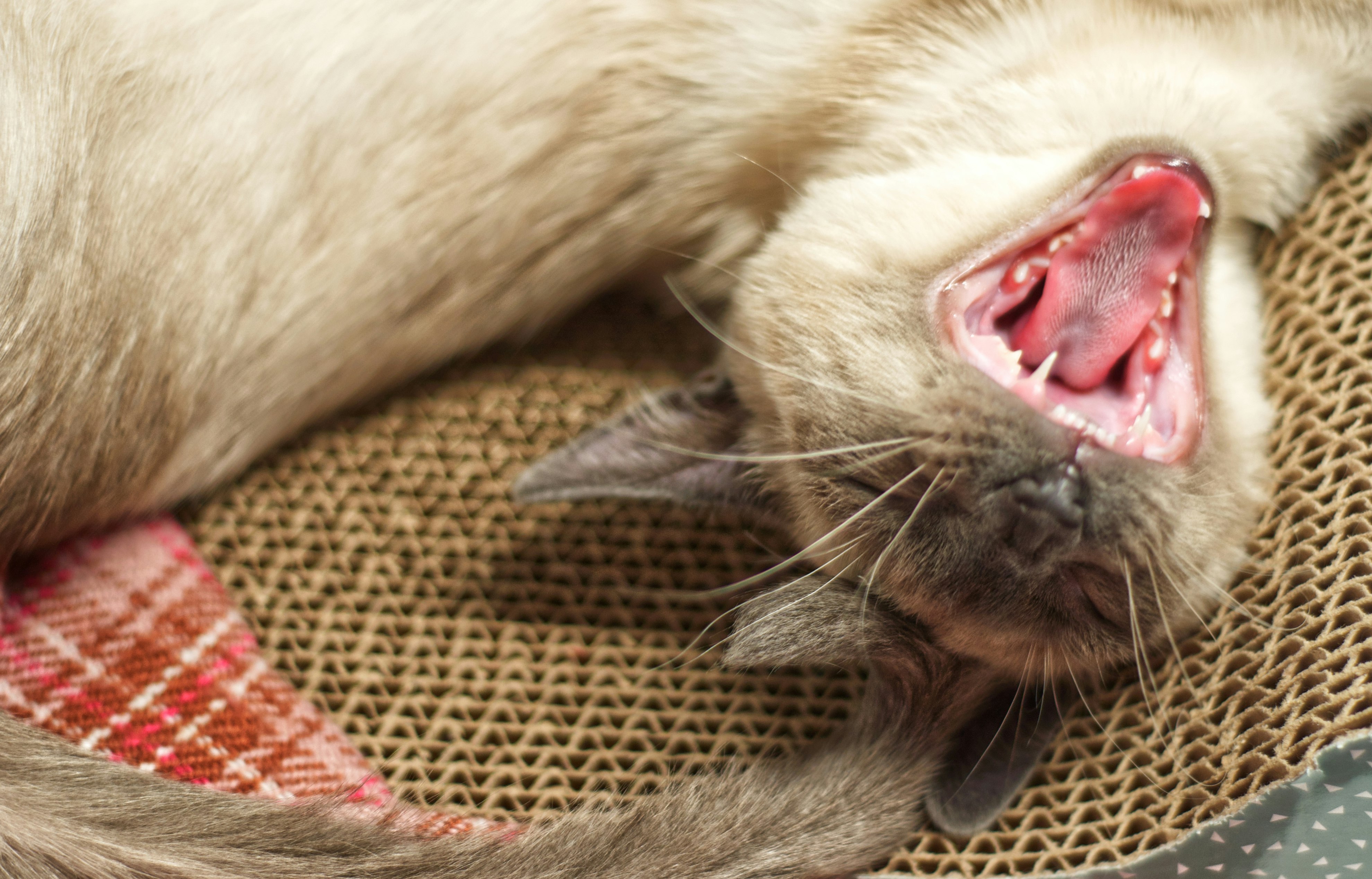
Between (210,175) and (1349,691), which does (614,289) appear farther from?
(1349,691)

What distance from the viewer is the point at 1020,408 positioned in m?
1.06

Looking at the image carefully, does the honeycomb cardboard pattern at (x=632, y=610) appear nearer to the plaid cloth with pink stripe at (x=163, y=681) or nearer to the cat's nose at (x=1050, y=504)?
the plaid cloth with pink stripe at (x=163, y=681)

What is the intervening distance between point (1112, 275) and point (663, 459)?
0.59m

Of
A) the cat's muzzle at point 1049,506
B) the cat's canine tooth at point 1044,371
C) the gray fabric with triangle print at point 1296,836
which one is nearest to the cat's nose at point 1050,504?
the cat's muzzle at point 1049,506

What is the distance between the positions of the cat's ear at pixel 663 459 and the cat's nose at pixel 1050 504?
1.21 ft

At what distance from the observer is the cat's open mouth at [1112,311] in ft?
3.68

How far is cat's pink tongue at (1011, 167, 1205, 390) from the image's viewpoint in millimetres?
1137

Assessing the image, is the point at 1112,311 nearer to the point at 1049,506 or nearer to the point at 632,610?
the point at 1049,506

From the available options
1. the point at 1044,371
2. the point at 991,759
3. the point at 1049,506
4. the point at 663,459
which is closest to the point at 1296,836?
the point at 991,759

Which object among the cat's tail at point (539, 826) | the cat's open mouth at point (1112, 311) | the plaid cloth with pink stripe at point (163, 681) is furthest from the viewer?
the plaid cloth with pink stripe at point (163, 681)

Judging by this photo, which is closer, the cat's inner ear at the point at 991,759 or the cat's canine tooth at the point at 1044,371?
the cat's canine tooth at the point at 1044,371

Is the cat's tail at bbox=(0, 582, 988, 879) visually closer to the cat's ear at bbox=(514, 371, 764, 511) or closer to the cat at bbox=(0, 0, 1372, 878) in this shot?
the cat at bbox=(0, 0, 1372, 878)

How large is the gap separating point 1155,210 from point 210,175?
45.6 inches

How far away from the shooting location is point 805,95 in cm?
136
